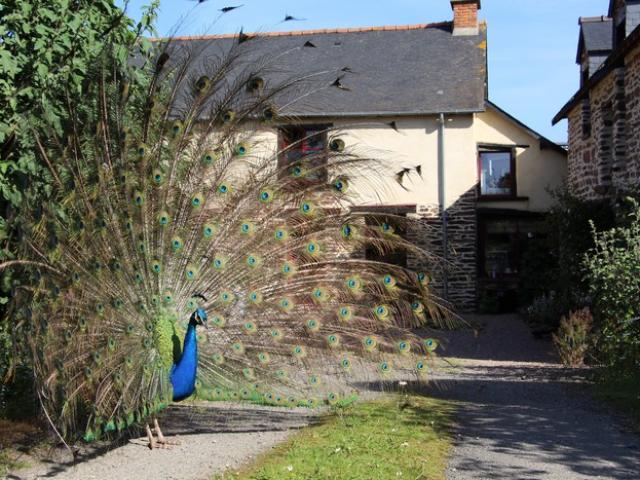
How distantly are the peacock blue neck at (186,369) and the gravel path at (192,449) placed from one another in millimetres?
609

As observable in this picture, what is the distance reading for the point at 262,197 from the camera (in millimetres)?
7715

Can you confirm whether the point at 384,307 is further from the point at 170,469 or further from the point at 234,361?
the point at 170,469

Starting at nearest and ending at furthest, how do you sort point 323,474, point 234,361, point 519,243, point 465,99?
point 323,474
point 234,361
point 465,99
point 519,243

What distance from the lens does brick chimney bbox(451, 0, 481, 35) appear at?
25.2m

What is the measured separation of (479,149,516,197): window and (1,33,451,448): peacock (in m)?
17.0

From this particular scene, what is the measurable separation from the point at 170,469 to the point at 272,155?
9.66ft

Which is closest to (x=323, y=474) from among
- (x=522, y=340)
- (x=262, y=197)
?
(x=262, y=197)

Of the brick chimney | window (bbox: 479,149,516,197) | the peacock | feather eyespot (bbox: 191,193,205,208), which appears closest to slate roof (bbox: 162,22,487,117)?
the brick chimney

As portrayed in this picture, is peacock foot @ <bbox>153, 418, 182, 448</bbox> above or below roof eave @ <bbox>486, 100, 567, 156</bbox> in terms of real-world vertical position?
below

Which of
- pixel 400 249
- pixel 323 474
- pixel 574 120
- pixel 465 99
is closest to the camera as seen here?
pixel 323 474

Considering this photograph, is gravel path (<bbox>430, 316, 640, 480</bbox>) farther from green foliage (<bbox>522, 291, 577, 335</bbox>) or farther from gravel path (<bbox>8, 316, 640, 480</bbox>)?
green foliage (<bbox>522, 291, 577, 335</bbox>)

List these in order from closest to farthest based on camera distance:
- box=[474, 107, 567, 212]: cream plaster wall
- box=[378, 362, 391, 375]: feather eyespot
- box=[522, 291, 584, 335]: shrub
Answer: box=[378, 362, 391, 375]: feather eyespot → box=[522, 291, 584, 335]: shrub → box=[474, 107, 567, 212]: cream plaster wall

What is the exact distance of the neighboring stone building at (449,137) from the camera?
74.3 ft

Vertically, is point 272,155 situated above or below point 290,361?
above
